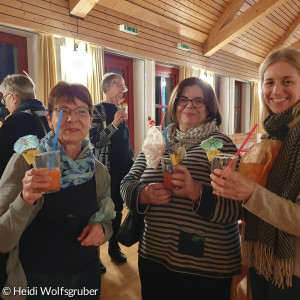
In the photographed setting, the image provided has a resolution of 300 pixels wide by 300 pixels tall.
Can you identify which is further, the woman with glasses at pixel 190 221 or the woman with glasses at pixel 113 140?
the woman with glasses at pixel 113 140

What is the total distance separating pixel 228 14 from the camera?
21.3 feet

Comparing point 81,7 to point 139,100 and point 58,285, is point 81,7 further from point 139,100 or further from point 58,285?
point 58,285

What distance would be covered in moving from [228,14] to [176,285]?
6598mm

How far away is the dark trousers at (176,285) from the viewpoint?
1.38 m

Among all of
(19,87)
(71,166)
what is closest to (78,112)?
(71,166)

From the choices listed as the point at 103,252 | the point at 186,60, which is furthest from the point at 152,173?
the point at 186,60

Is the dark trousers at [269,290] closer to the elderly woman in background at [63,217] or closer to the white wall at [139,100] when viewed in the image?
the elderly woman in background at [63,217]

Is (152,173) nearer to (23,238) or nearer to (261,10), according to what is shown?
(23,238)

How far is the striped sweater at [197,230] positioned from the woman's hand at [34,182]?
21.9 inches

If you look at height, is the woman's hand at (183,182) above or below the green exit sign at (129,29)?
below

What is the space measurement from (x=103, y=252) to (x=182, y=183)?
2338mm

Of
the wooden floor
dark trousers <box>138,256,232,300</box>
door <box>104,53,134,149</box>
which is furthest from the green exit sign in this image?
dark trousers <box>138,256,232,300</box>

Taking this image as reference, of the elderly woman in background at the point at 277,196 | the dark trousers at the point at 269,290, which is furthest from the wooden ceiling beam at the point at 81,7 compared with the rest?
the dark trousers at the point at 269,290

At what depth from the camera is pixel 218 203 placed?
1325 mm
